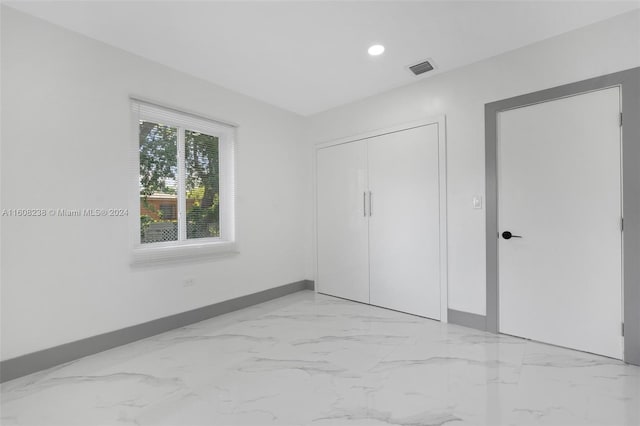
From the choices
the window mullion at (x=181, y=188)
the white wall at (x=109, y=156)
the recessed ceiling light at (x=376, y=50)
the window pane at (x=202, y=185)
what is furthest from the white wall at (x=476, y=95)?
the window mullion at (x=181, y=188)

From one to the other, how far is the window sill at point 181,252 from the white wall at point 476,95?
2.33 m

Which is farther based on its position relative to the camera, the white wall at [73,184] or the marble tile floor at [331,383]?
the white wall at [73,184]

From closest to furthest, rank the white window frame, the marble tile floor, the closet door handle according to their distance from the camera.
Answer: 1. the marble tile floor
2. the white window frame
3. the closet door handle

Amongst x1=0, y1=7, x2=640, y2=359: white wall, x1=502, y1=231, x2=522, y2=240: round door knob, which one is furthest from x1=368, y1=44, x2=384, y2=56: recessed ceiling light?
x1=502, y1=231, x2=522, y2=240: round door knob

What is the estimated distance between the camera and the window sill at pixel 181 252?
2767 millimetres

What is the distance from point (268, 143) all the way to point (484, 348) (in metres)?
3.25

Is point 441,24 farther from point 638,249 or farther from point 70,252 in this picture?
point 70,252

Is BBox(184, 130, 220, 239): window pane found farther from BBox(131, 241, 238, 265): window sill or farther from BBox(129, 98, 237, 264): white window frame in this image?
BBox(131, 241, 238, 265): window sill

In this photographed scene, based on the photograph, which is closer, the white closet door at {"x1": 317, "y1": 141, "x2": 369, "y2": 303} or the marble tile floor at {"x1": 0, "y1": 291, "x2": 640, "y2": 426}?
the marble tile floor at {"x1": 0, "y1": 291, "x2": 640, "y2": 426}

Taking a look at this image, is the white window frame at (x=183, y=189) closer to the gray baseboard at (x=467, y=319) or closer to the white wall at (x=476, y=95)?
the white wall at (x=476, y=95)

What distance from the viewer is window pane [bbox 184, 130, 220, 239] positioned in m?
3.30

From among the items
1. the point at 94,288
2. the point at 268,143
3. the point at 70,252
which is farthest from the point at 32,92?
the point at 268,143

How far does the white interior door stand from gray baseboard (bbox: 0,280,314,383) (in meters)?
2.83

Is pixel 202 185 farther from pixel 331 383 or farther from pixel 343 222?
pixel 331 383
